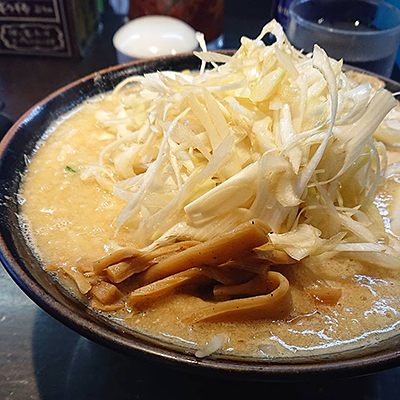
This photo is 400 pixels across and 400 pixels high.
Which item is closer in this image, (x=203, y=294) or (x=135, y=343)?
(x=135, y=343)

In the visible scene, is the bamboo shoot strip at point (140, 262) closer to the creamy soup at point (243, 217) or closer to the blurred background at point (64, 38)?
the creamy soup at point (243, 217)

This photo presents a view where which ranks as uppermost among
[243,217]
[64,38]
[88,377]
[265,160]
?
[265,160]

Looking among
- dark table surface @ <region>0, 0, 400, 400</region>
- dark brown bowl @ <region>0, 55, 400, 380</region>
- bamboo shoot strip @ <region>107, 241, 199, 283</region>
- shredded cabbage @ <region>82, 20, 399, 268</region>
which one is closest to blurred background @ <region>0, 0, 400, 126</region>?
shredded cabbage @ <region>82, 20, 399, 268</region>

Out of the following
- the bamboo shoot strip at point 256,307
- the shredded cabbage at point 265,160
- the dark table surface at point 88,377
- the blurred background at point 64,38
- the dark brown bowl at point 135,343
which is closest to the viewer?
A: the dark brown bowl at point 135,343

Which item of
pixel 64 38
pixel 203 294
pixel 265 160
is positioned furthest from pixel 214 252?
pixel 64 38

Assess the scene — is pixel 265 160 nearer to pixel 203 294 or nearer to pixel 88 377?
pixel 203 294

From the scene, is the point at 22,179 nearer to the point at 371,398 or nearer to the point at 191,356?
the point at 191,356

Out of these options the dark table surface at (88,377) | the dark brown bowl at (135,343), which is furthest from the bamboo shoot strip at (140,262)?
the dark table surface at (88,377)

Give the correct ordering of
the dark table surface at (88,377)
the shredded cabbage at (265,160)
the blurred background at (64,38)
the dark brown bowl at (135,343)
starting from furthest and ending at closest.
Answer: the blurred background at (64,38) → the dark table surface at (88,377) → the shredded cabbage at (265,160) → the dark brown bowl at (135,343)
